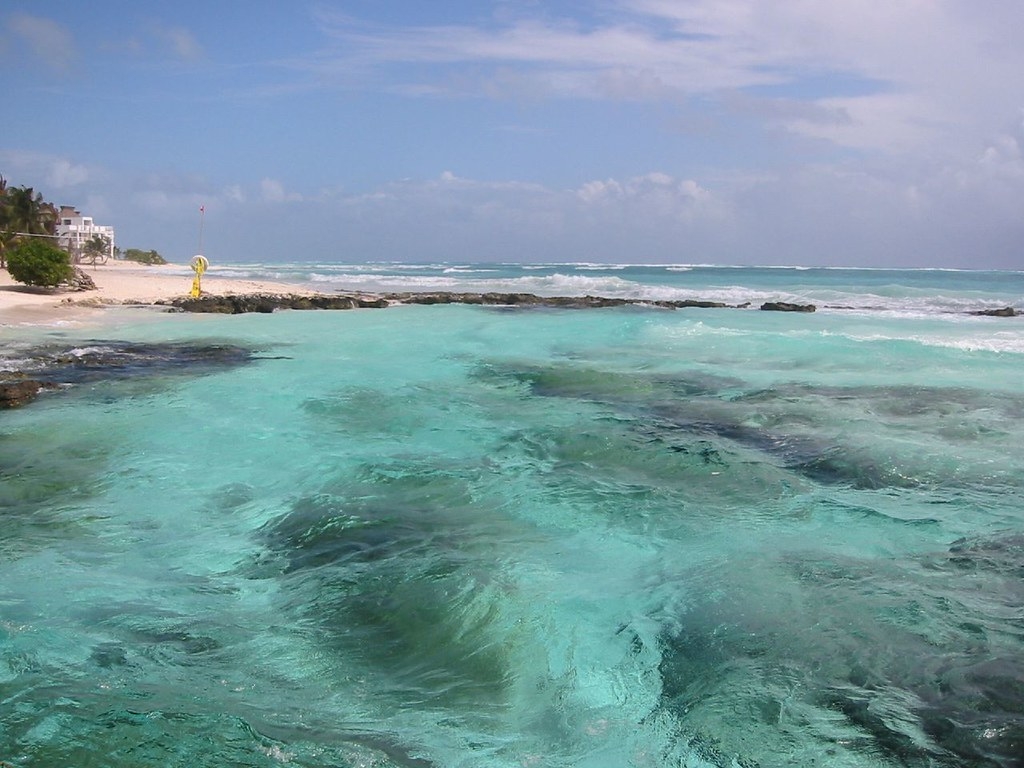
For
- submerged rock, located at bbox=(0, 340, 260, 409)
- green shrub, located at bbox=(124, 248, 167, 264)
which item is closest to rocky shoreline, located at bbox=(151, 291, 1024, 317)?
submerged rock, located at bbox=(0, 340, 260, 409)

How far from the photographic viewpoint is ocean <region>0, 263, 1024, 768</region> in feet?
14.4

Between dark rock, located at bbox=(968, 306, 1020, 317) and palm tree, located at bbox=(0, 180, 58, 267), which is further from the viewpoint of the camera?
palm tree, located at bbox=(0, 180, 58, 267)

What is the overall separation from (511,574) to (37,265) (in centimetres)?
2584

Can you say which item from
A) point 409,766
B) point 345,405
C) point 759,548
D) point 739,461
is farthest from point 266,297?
point 409,766

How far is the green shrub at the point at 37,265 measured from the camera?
88.1 feet

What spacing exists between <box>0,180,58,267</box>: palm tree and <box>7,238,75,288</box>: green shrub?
1462 centimetres

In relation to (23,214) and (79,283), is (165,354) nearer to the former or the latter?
(79,283)

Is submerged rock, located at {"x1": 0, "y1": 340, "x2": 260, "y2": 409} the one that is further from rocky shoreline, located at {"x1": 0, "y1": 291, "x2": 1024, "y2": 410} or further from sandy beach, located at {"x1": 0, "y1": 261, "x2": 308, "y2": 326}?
sandy beach, located at {"x1": 0, "y1": 261, "x2": 308, "y2": 326}

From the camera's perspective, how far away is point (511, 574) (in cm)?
652

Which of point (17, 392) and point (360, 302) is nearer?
point (17, 392)

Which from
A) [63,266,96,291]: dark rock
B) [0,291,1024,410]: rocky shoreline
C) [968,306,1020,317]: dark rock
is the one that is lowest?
[0,291,1024,410]: rocky shoreline

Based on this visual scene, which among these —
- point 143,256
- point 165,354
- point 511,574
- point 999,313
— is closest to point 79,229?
point 143,256

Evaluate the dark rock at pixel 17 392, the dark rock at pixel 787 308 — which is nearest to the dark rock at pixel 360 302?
the dark rock at pixel 787 308

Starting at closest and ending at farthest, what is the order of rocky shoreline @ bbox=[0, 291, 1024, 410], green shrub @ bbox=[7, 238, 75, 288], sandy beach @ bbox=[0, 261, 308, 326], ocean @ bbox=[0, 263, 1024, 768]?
1. ocean @ bbox=[0, 263, 1024, 768]
2. rocky shoreline @ bbox=[0, 291, 1024, 410]
3. sandy beach @ bbox=[0, 261, 308, 326]
4. green shrub @ bbox=[7, 238, 75, 288]
